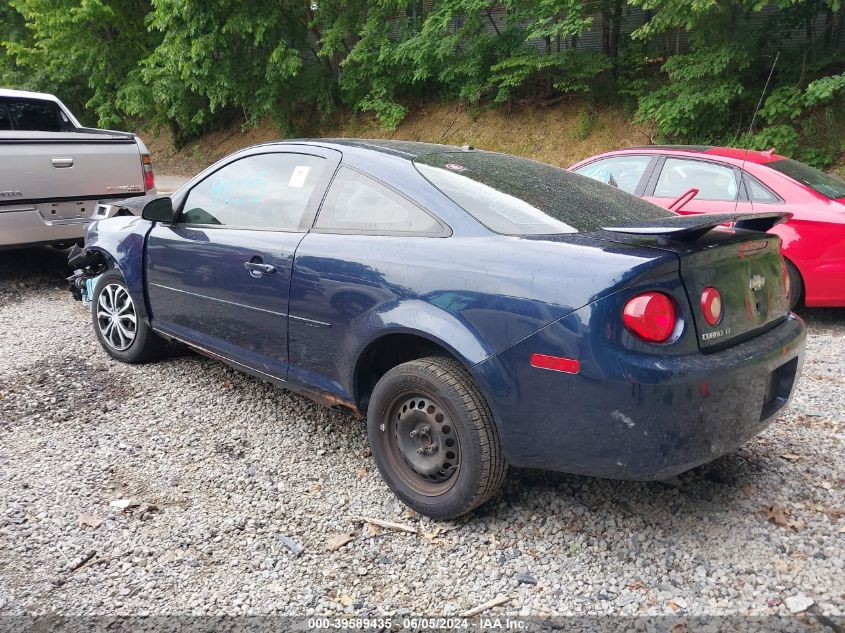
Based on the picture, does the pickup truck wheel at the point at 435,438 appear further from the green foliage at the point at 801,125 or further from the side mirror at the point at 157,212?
the green foliage at the point at 801,125

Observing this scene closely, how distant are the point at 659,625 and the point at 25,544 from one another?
2.54 meters

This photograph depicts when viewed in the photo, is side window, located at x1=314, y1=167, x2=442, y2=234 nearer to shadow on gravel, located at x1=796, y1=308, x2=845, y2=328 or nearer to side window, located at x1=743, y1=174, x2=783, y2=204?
side window, located at x1=743, y1=174, x2=783, y2=204

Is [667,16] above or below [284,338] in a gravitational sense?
above

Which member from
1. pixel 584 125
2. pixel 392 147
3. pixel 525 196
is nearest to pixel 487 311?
pixel 525 196

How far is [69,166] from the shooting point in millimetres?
6590

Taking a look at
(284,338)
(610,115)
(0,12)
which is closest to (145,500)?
(284,338)

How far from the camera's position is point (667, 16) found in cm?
1052

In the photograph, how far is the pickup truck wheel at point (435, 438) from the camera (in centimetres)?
272

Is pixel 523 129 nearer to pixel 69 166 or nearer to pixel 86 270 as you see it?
pixel 69 166

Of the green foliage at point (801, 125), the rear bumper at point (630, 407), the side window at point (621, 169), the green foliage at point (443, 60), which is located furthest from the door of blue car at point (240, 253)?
the green foliage at point (801, 125)

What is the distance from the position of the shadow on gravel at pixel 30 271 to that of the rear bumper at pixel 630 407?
609 cm

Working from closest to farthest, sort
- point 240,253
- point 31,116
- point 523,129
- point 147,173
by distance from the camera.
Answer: point 240,253, point 147,173, point 31,116, point 523,129

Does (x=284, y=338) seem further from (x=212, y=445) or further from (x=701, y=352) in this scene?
(x=701, y=352)

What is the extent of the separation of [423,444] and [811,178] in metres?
4.76
